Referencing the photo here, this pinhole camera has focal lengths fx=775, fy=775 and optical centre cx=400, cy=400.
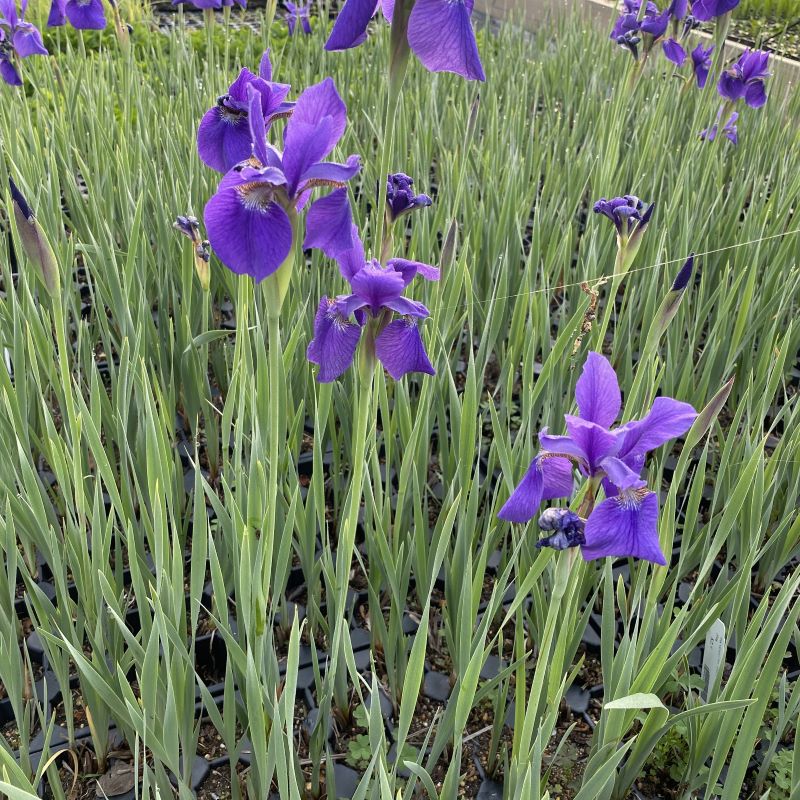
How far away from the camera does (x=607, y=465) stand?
2.60 ft

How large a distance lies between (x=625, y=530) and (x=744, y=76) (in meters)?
2.42

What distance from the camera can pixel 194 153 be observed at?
86.9 inches

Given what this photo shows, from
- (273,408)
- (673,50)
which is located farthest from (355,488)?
(673,50)

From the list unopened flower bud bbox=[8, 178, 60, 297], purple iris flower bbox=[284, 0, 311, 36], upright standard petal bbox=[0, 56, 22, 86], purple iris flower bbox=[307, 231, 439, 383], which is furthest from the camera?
purple iris flower bbox=[284, 0, 311, 36]

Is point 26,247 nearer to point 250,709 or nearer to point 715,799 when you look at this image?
point 250,709

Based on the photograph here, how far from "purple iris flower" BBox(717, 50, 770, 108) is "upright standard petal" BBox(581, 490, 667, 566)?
231 cm

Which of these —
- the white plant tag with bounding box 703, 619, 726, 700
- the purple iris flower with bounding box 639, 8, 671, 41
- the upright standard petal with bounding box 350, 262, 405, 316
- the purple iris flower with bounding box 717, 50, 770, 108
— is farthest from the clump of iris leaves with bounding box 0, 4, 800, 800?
the purple iris flower with bounding box 639, 8, 671, 41

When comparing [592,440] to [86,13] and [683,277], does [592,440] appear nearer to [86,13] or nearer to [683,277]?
[683,277]

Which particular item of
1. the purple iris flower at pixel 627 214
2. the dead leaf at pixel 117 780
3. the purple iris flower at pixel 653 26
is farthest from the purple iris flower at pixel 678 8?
the dead leaf at pixel 117 780

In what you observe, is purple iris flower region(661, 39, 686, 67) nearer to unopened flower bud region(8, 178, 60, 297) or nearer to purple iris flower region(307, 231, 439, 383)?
purple iris flower region(307, 231, 439, 383)

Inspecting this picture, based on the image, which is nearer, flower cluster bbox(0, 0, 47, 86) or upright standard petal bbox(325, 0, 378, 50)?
upright standard petal bbox(325, 0, 378, 50)

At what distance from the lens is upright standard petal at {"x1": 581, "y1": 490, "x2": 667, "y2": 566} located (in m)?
0.78

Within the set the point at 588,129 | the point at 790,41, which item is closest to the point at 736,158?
the point at 588,129

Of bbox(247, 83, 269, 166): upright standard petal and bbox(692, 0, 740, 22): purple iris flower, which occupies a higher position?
bbox(692, 0, 740, 22): purple iris flower
